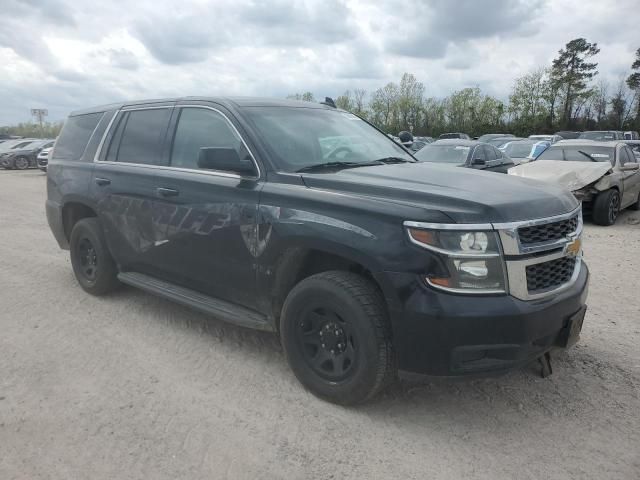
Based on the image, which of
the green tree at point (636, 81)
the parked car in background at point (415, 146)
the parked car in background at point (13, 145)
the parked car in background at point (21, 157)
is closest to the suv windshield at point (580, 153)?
the parked car in background at point (415, 146)

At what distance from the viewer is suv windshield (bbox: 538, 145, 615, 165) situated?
10.8 m

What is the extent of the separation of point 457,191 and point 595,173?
27.2 ft

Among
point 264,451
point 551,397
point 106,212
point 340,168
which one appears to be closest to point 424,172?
point 340,168

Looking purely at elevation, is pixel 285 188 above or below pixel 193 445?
above

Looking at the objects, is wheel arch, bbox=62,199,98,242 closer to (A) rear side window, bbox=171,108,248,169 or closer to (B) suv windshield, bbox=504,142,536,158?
(A) rear side window, bbox=171,108,248,169

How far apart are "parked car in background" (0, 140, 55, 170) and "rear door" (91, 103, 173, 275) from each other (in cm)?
2597

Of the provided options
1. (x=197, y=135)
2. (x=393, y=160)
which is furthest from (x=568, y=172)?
(x=197, y=135)

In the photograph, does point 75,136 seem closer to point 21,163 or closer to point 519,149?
point 519,149

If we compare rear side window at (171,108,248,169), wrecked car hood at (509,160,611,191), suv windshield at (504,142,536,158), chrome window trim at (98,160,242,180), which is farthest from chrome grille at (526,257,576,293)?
suv windshield at (504,142,536,158)

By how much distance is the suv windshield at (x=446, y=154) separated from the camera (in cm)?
1105

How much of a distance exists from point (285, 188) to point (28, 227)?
7662mm

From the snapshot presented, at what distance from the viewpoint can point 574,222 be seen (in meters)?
3.27

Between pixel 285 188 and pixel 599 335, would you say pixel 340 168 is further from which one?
pixel 599 335

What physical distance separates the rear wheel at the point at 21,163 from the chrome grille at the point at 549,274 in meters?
30.7
